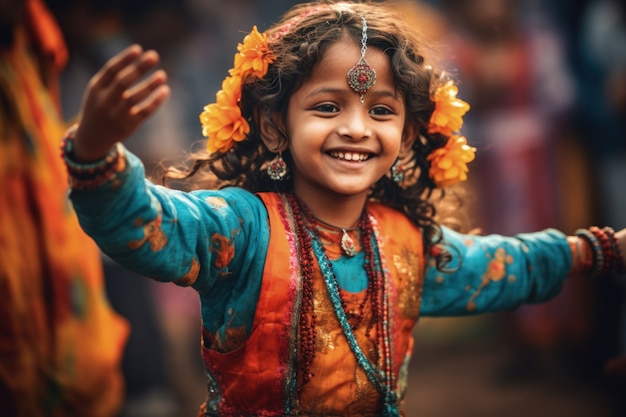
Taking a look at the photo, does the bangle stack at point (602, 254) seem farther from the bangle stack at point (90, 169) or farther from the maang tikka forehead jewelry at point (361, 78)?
the bangle stack at point (90, 169)

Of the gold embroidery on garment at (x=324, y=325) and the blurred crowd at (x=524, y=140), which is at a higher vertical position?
the blurred crowd at (x=524, y=140)

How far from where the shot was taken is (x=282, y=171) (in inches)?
83.7

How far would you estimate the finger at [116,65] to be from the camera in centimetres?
144

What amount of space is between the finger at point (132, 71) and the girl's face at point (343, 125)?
68 centimetres

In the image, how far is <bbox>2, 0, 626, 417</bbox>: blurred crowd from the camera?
15.5 feet

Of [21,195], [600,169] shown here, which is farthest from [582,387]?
[21,195]

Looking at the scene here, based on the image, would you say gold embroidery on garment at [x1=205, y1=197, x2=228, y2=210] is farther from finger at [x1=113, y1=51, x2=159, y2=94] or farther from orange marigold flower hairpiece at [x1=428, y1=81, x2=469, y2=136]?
orange marigold flower hairpiece at [x1=428, y1=81, x2=469, y2=136]

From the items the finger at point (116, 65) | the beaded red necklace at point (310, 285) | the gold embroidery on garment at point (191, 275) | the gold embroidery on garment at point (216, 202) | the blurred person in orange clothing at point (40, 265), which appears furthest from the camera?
the blurred person in orange clothing at point (40, 265)

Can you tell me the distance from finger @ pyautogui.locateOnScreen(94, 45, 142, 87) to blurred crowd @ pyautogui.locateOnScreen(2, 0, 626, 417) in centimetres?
334

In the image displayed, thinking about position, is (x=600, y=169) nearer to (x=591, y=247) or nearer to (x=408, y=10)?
(x=408, y=10)

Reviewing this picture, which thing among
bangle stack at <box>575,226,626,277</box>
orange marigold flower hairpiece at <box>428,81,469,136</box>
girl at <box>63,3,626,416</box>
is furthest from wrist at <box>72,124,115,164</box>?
bangle stack at <box>575,226,626,277</box>

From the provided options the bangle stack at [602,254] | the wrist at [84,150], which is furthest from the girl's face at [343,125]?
the bangle stack at [602,254]

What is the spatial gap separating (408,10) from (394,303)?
439 cm

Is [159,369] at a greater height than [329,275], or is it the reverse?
[329,275]
